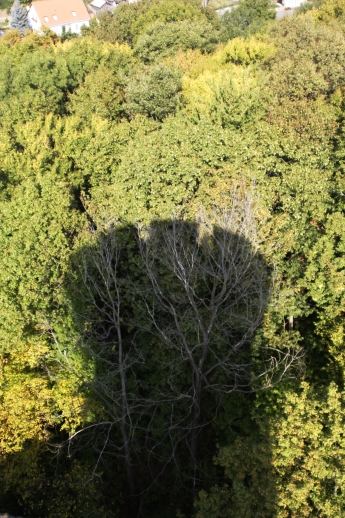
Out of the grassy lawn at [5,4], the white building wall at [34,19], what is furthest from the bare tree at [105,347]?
the grassy lawn at [5,4]

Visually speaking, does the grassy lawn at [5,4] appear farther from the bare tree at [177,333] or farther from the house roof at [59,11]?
the bare tree at [177,333]

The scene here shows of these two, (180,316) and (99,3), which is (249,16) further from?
(99,3)

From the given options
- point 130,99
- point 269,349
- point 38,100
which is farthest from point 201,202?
point 38,100

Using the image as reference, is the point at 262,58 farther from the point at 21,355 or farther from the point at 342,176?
the point at 21,355

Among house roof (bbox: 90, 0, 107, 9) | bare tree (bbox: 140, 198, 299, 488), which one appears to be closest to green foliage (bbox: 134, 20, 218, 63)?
bare tree (bbox: 140, 198, 299, 488)

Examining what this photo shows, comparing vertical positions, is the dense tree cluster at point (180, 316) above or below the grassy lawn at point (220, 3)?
below

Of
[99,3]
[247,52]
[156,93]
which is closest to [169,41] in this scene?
[247,52]
